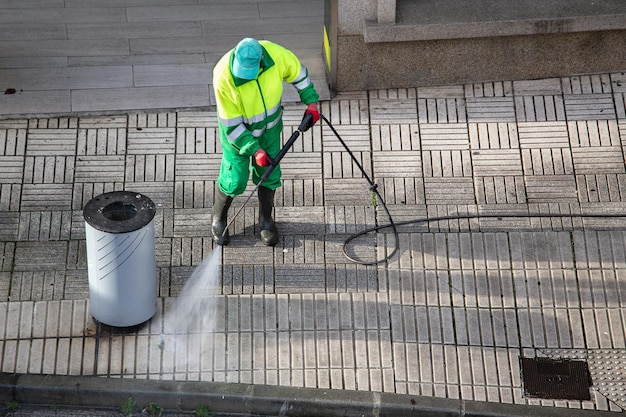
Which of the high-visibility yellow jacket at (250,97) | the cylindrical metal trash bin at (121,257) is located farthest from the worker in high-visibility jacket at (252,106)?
the cylindrical metal trash bin at (121,257)

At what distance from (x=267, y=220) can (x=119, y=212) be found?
133 cm

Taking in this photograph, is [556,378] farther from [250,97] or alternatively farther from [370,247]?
[250,97]

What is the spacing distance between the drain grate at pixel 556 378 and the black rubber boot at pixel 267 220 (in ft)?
6.81

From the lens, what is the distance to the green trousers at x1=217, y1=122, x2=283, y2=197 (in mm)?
7297

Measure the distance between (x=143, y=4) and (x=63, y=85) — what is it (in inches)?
56.0

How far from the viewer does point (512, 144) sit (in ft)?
27.9

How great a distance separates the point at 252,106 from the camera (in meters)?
6.96

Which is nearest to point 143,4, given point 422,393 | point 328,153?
point 328,153

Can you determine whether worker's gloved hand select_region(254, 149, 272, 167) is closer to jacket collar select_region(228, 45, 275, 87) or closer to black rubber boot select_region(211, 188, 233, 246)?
jacket collar select_region(228, 45, 275, 87)

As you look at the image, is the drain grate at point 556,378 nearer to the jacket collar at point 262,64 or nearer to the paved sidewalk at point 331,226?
the paved sidewalk at point 331,226

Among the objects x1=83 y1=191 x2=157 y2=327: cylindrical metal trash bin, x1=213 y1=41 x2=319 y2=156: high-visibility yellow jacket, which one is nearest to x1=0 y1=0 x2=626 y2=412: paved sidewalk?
x1=83 y1=191 x2=157 y2=327: cylindrical metal trash bin

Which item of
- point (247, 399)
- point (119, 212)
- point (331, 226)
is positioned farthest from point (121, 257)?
point (331, 226)

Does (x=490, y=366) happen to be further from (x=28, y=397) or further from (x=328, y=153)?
(x=28, y=397)

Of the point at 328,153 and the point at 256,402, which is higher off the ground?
the point at 328,153
